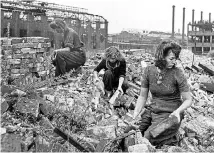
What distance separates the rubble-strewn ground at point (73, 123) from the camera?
3.49 m

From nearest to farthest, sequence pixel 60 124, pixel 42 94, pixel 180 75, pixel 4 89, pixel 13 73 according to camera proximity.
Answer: pixel 180 75, pixel 60 124, pixel 4 89, pixel 42 94, pixel 13 73

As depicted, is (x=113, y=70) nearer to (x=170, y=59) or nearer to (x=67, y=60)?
(x=67, y=60)

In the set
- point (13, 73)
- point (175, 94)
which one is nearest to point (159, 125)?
point (175, 94)

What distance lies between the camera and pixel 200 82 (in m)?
9.79

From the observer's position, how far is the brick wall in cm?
647

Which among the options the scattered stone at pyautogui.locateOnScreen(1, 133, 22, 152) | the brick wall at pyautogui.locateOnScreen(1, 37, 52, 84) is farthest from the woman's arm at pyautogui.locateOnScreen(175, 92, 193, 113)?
the brick wall at pyautogui.locateOnScreen(1, 37, 52, 84)

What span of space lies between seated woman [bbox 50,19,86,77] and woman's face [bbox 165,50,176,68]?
12.9 ft

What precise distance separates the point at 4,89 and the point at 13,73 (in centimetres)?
196

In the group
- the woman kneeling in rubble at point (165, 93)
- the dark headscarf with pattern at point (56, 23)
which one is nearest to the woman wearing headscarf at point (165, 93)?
the woman kneeling in rubble at point (165, 93)

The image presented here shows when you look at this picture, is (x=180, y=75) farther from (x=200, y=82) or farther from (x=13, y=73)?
(x=200, y=82)

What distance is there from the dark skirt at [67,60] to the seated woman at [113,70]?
4.45 ft

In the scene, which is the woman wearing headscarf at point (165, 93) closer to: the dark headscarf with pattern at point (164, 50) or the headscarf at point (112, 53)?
the dark headscarf with pattern at point (164, 50)

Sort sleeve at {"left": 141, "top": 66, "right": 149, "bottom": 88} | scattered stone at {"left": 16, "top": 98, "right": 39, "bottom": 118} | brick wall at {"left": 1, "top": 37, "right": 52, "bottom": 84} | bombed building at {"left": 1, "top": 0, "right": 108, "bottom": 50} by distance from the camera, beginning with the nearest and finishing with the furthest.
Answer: sleeve at {"left": 141, "top": 66, "right": 149, "bottom": 88}, scattered stone at {"left": 16, "top": 98, "right": 39, "bottom": 118}, brick wall at {"left": 1, "top": 37, "right": 52, "bottom": 84}, bombed building at {"left": 1, "top": 0, "right": 108, "bottom": 50}

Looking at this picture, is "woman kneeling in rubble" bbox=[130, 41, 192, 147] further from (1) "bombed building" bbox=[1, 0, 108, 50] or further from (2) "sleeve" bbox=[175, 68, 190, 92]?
(1) "bombed building" bbox=[1, 0, 108, 50]
